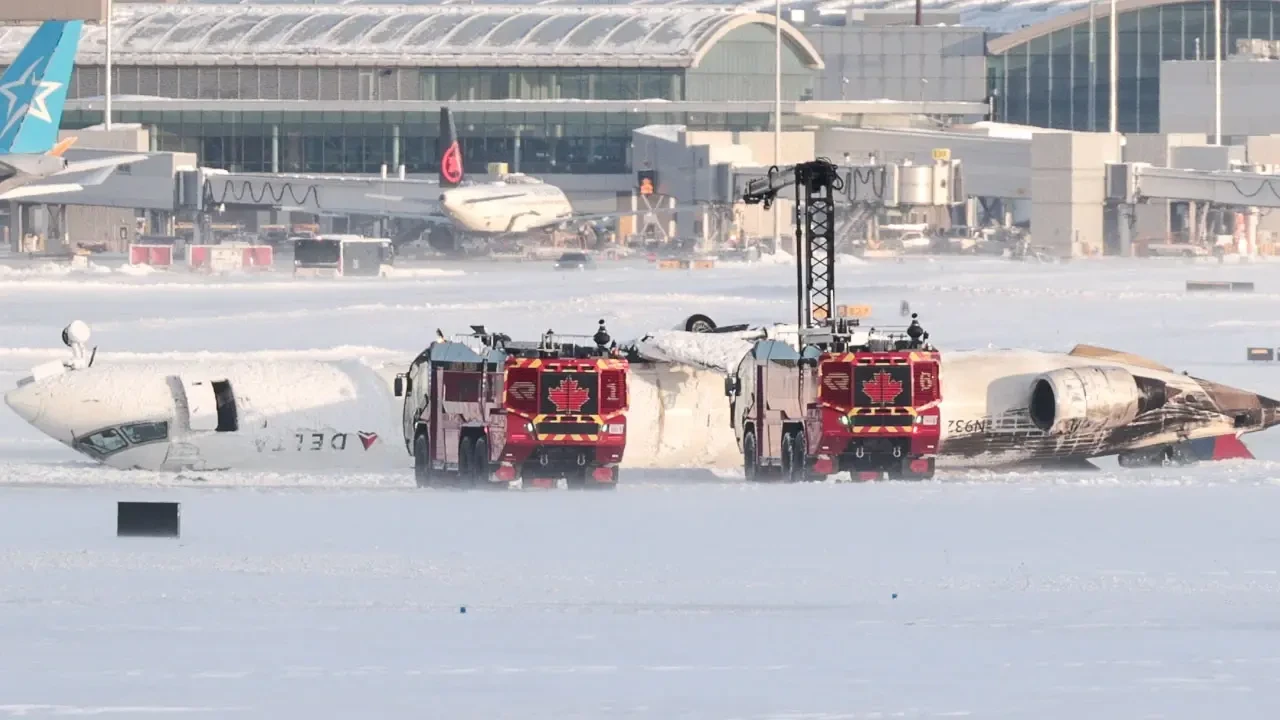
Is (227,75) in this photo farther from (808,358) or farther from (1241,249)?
(808,358)

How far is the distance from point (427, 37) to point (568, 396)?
5257 inches

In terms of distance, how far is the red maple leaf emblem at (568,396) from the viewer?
3853 cm

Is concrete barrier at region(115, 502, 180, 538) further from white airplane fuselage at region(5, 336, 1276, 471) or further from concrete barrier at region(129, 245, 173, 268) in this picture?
concrete barrier at region(129, 245, 173, 268)

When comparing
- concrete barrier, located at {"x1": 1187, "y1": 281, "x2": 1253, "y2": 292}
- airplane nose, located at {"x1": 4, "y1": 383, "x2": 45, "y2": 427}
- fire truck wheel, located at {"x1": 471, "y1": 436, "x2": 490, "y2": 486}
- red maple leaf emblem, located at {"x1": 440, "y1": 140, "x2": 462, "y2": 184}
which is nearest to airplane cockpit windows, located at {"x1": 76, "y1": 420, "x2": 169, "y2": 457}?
airplane nose, located at {"x1": 4, "y1": 383, "x2": 45, "y2": 427}

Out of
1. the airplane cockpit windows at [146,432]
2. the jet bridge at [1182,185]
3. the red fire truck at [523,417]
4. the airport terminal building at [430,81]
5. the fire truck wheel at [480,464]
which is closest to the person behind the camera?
the red fire truck at [523,417]

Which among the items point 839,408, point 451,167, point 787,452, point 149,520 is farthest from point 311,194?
point 149,520

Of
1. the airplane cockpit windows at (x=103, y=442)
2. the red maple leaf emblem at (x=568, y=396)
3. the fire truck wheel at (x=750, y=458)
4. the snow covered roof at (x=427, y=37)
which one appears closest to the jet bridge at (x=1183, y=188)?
the snow covered roof at (x=427, y=37)

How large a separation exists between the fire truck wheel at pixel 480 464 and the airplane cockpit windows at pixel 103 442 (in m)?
6.23

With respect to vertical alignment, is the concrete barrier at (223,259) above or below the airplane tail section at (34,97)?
below

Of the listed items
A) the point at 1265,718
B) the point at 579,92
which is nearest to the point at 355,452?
the point at 1265,718

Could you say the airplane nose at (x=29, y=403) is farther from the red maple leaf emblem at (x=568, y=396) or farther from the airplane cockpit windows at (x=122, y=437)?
the red maple leaf emblem at (x=568, y=396)

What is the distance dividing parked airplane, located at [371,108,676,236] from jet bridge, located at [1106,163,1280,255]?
28.9 metres

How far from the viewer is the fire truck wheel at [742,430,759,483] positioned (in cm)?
4066

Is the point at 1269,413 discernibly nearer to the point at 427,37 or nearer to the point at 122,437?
the point at 122,437
